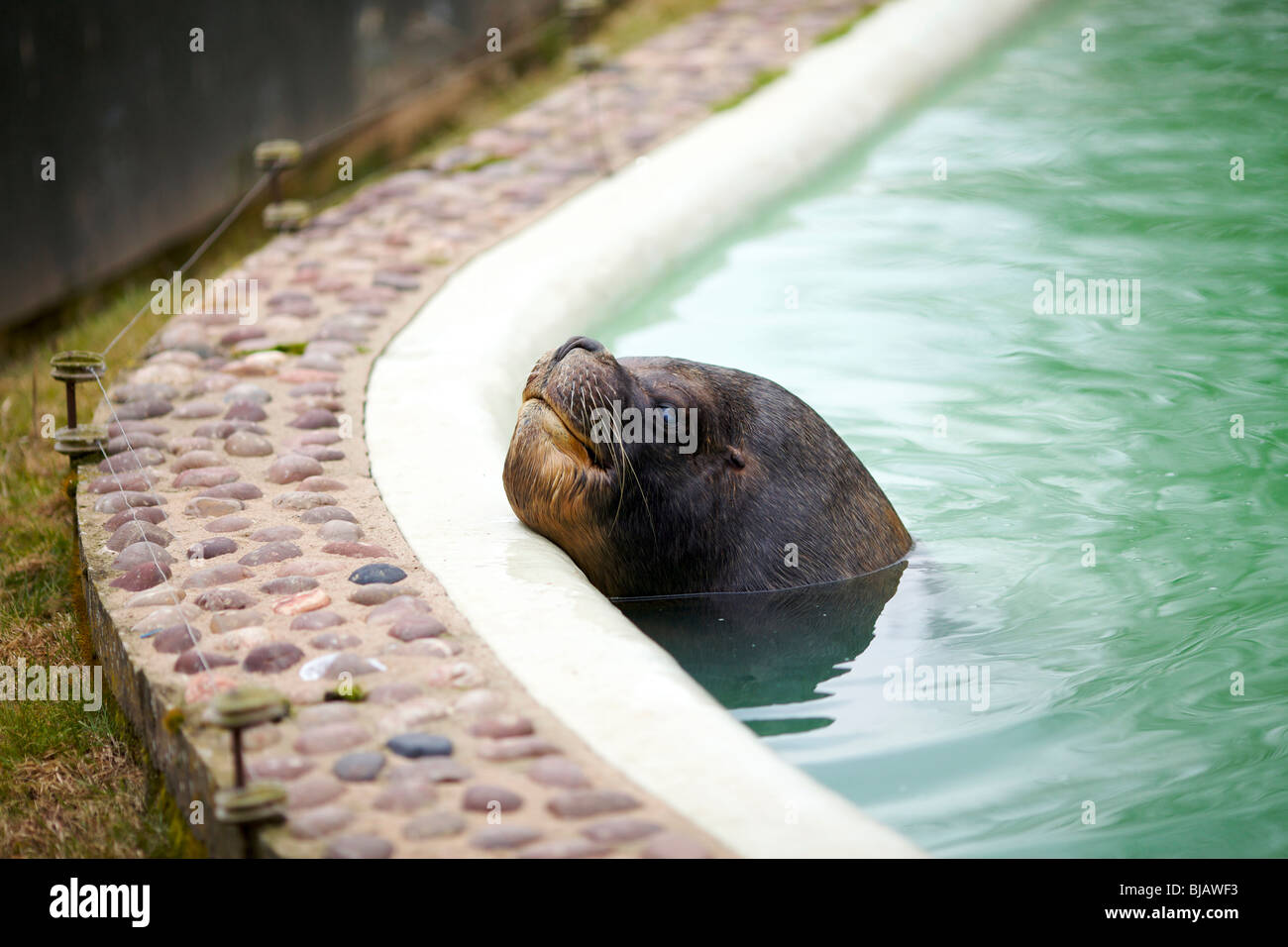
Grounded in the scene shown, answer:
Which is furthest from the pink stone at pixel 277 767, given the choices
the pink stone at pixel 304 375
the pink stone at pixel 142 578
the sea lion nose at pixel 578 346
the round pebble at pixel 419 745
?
the pink stone at pixel 304 375

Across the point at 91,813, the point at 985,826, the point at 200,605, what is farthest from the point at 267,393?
the point at 985,826

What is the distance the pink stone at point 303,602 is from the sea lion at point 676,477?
2.65 feet

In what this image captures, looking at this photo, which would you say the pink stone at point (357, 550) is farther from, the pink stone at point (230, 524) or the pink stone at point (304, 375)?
the pink stone at point (304, 375)

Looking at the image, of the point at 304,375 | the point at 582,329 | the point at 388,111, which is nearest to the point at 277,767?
the point at 304,375

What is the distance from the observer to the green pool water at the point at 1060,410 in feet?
14.0

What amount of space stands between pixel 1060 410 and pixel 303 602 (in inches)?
172

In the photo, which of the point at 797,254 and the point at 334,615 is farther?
the point at 797,254

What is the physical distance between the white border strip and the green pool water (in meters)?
0.33

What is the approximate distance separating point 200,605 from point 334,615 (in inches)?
17.6

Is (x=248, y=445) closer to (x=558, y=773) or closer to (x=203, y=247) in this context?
(x=203, y=247)

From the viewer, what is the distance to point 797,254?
9.27m

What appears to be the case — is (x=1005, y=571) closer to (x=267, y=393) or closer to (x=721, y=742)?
(x=721, y=742)

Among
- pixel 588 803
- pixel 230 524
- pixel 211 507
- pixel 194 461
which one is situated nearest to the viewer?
pixel 588 803

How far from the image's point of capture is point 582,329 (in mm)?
7715
